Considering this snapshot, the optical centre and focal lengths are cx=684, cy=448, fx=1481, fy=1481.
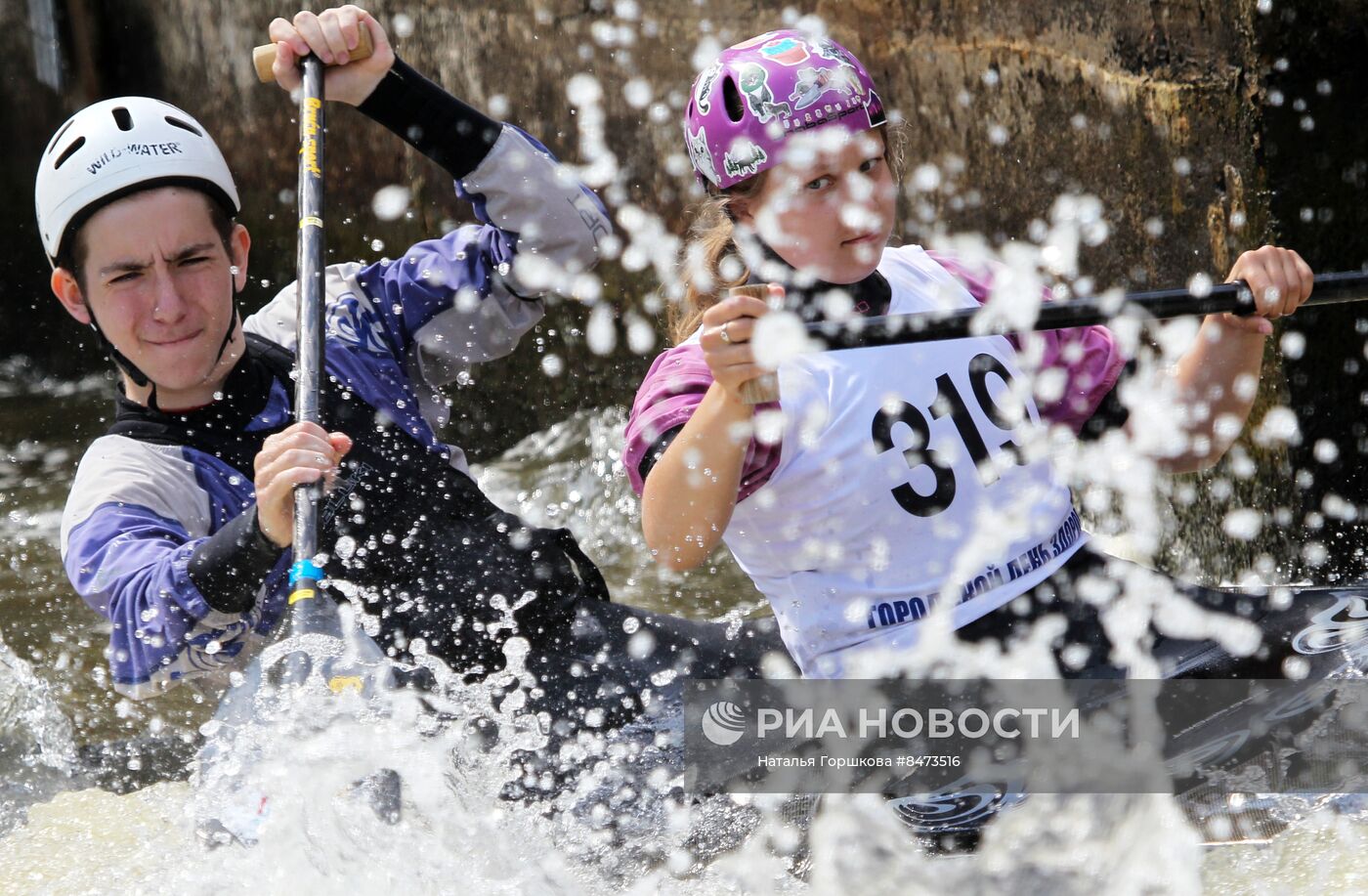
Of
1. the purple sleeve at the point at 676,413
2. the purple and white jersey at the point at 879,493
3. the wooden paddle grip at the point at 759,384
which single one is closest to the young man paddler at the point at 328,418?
the purple and white jersey at the point at 879,493

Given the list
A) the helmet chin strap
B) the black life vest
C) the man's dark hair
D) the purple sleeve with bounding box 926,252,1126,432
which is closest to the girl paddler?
the purple sleeve with bounding box 926,252,1126,432

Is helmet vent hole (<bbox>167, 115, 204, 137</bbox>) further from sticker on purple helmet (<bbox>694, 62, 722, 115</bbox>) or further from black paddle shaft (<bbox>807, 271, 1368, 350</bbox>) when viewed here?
black paddle shaft (<bbox>807, 271, 1368, 350</bbox>)

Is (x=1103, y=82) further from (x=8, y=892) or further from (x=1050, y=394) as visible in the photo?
(x=8, y=892)

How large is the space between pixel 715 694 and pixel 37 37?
6.18m

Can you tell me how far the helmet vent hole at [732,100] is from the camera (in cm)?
225

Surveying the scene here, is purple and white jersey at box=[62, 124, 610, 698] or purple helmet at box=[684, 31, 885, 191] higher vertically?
purple helmet at box=[684, 31, 885, 191]

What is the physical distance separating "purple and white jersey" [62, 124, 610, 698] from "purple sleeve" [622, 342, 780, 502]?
65 cm

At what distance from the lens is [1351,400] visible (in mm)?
3266

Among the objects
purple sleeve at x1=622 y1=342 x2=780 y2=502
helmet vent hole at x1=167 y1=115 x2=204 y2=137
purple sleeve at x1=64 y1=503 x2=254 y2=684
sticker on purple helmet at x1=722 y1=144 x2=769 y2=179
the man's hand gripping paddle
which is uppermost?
helmet vent hole at x1=167 y1=115 x2=204 y2=137

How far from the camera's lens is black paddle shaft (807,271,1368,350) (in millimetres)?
1908

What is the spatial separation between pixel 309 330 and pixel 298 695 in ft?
2.05

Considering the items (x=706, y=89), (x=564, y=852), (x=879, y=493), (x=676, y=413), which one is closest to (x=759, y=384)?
(x=676, y=413)

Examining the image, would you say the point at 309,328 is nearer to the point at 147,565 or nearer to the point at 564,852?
the point at 147,565

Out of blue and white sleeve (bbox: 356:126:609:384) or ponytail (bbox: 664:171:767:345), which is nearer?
ponytail (bbox: 664:171:767:345)
